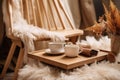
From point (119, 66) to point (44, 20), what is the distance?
3.32ft

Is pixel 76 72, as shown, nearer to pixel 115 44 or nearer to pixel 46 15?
pixel 115 44

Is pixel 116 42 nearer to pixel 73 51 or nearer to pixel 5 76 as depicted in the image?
pixel 73 51

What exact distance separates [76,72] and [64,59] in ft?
0.39

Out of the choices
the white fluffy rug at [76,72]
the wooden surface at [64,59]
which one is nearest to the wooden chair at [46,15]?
the wooden surface at [64,59]

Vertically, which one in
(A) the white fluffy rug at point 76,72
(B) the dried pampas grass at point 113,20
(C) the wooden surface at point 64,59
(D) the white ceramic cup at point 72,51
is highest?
(B) the dried pampas grass at point 113,20

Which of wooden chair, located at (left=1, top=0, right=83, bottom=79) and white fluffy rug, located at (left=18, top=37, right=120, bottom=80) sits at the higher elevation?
wooden chair, located at (left=1, top=0, right=83, bottom=79)

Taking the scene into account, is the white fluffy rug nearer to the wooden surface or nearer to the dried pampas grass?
the wooden surface

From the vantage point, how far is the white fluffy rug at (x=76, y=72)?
990mm

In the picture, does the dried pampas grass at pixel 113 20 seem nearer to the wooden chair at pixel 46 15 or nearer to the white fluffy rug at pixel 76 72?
the white fluffy rug at pixel 76 72

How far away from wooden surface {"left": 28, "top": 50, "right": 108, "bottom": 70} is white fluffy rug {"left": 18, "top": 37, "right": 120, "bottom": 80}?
0.09ft

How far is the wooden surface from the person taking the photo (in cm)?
104

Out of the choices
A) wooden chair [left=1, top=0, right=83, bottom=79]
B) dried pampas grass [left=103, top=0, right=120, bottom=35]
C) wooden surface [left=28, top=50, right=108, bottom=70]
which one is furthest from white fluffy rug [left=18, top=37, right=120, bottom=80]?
wooden chair [left=1, top=0, right=83, bottom=79]

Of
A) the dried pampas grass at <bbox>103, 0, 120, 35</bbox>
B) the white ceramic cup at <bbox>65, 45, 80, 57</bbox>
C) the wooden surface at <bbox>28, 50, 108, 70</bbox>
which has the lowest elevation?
the wooden surface at <bbox>28, 50, 108, 70</bbox>

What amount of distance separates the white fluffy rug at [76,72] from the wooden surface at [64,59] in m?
0.03
